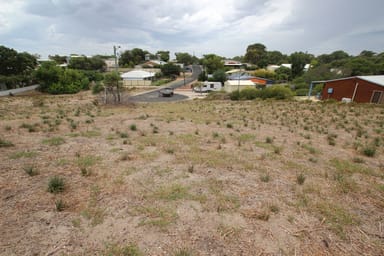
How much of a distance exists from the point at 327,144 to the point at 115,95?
15.4 meters

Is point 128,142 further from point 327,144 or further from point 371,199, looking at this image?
point 327,144

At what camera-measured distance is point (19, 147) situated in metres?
4.80

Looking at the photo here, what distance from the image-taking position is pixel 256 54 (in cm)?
7006

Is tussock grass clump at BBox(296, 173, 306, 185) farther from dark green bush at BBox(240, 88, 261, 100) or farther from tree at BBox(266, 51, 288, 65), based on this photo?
tree at BBox(266, 51, 288, 65)

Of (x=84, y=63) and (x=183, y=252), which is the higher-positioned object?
(x=84, y=63)

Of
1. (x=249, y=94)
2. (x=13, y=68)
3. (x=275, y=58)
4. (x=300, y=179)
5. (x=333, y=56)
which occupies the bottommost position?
(x=300, y=179)

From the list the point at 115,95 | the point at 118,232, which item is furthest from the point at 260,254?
the point at 115,95

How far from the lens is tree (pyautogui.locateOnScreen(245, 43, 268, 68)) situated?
70125 mm

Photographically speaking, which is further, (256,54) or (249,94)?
(256,54)

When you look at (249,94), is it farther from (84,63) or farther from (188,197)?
(84,63)

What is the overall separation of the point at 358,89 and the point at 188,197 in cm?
2311

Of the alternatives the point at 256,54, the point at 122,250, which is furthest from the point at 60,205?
the point at 256,54

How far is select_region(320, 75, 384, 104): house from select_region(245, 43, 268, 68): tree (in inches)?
2065

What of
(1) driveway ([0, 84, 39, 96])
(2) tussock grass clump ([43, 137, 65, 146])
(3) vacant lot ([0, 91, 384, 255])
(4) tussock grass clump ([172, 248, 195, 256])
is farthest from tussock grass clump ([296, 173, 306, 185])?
(1) driveway ([0, 84, 39, 96])
